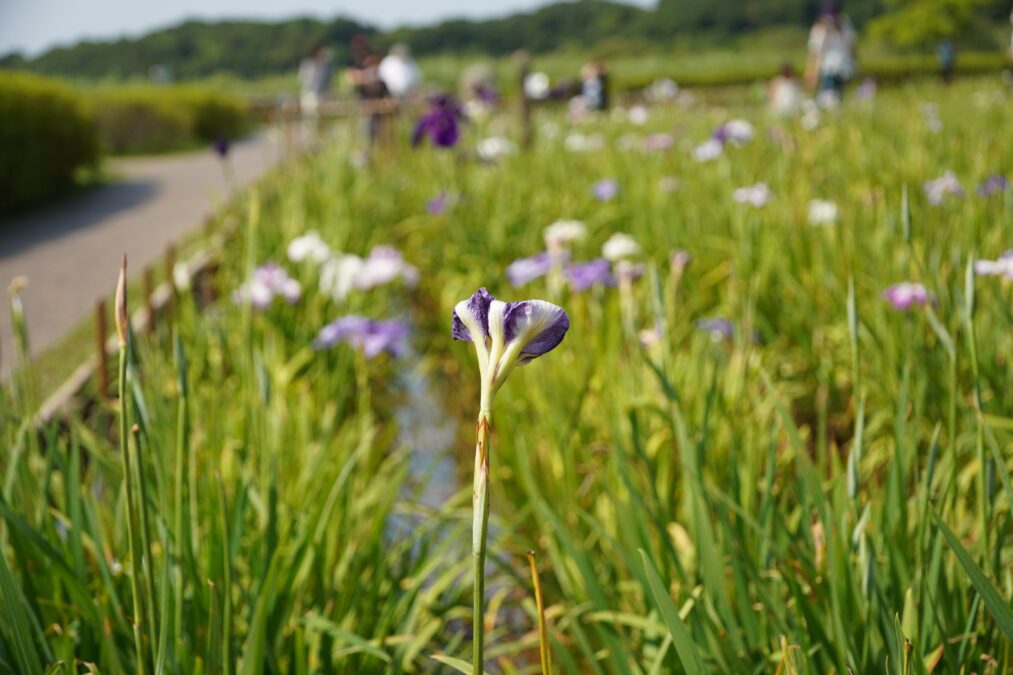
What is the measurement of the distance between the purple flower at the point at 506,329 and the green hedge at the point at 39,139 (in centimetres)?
847

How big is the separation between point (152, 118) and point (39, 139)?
280 inches

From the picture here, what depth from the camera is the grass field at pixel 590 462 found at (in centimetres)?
108

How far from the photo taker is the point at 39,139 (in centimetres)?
875

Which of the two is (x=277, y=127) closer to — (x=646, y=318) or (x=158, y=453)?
(x=646, y=318)

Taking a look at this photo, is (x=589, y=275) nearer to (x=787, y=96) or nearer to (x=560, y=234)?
(x=560, y=234)

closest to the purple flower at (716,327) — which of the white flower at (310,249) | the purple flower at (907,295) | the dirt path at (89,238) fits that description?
the purple flower at (907,295)

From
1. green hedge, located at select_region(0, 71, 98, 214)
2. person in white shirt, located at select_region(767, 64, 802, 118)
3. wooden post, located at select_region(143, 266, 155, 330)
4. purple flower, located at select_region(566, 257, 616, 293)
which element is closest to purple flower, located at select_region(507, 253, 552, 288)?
purple flower, located at select_region(566, 257, 616, 293)

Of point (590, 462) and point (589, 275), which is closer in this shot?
point (590, 462)

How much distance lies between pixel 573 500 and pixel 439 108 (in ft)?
5.56

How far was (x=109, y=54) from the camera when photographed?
7525 cm

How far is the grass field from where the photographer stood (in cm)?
108

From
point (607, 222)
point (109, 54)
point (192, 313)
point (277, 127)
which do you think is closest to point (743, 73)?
point (277, 127)

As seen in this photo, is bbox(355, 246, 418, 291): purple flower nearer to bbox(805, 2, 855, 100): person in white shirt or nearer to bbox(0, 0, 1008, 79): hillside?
bbox(805, 2, 855, 100): person in white shirt

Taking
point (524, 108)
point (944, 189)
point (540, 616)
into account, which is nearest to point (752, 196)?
point (944, 189)
